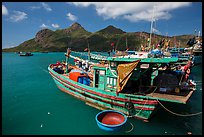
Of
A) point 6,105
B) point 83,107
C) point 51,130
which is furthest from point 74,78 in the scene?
point 6,105

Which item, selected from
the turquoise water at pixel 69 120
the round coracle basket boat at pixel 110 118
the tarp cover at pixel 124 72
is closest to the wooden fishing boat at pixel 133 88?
the tarp cover at pixel 124 72

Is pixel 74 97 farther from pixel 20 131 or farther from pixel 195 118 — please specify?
pixel 195 118

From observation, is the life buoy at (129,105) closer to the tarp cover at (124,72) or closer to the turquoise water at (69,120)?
the turquoise water at (69,120)

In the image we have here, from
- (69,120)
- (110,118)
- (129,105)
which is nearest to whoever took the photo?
(110,118)

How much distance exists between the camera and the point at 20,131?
1165cm

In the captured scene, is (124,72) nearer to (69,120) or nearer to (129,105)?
(129,105)

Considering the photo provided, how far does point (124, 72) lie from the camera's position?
40.8 ft

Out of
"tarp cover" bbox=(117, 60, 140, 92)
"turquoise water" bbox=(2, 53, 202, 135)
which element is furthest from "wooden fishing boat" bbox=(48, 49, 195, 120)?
"turquoise water" bbox=(2, 53, 202, 135)

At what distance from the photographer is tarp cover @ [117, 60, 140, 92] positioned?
12.0 meters

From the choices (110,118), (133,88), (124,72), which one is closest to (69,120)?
(110,118)

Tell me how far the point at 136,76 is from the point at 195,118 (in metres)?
7.37

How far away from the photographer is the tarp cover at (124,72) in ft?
39.4

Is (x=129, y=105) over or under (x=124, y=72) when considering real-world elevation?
under

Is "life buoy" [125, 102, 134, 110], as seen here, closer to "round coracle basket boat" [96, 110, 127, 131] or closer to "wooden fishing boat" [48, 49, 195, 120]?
"wooden fishing boat" [48, 49, 195, 120]
